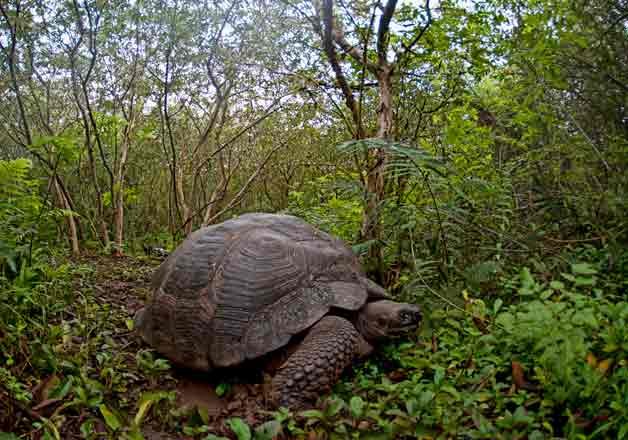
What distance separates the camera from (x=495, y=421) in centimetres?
189

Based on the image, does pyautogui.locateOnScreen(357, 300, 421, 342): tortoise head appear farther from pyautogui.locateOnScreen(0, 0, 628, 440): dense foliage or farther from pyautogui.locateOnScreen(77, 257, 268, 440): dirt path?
pyautogui.locateOnScreen(77, 257, 268, 440): dirt path

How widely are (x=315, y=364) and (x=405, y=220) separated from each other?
1166mm

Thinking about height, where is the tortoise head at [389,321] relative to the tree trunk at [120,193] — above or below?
below

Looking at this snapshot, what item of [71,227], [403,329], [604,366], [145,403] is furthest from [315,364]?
[71,227]

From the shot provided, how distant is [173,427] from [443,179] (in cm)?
201

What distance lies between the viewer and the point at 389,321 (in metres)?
2.66

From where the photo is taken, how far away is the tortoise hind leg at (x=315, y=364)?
7.82 ft

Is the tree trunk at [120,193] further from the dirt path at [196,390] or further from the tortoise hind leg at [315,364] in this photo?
the tortoise hind leg at [315,364]

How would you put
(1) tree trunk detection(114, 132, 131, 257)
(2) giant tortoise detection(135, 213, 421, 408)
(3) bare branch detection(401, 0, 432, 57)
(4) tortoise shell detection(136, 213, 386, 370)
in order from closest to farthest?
(2) giant tortoise detection(135, 213, 421, 408), (4) tortoise shell detection(136, 213, 386, 370), (3) bare branch detection(401, 0, 432, 57), (1) tree trunk detection(114, 132, 131, 257)

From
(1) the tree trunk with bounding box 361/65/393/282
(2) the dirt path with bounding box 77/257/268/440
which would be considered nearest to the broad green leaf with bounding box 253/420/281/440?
(2) the dirt path with bounding box 77/257/268/440

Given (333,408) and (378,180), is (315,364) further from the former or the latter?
(378,180)

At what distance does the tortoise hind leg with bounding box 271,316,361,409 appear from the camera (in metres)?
2.38

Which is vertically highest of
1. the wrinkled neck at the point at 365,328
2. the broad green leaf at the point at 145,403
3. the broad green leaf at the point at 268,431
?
the wrinkled neck at the point at 365,328

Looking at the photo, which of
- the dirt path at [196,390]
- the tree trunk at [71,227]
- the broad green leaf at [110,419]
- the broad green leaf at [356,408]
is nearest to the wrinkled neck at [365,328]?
the dirt path at [196,390]
